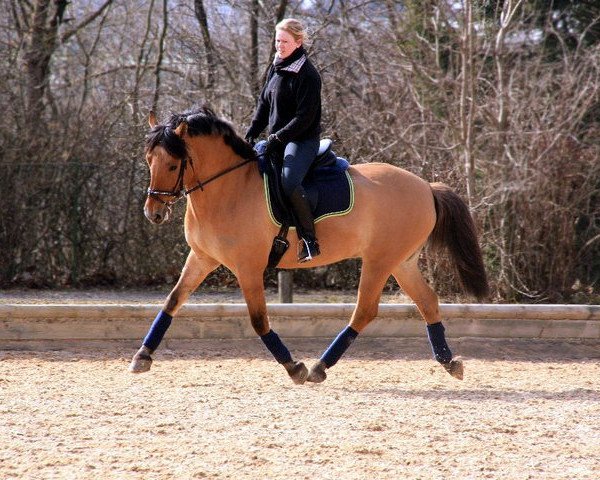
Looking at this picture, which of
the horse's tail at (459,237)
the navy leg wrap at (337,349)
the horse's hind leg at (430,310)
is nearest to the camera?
the navy leg wrap at (337,349)

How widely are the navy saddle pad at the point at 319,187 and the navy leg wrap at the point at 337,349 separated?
87 cm

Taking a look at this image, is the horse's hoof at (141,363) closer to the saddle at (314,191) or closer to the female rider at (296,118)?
the saddle at (314,191)

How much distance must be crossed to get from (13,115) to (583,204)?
21.6 feet

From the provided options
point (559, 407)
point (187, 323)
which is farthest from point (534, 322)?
point (187, 323)

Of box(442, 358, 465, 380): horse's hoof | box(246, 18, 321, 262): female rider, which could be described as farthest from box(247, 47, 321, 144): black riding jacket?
box(442, 358, 465, 380): horse's hoof

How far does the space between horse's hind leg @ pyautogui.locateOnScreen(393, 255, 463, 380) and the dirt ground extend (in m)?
0.15

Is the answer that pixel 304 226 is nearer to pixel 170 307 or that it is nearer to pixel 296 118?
pixel 296 118

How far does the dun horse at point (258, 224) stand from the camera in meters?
6.20

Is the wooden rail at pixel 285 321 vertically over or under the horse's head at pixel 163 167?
under

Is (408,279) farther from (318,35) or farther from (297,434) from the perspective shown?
(318,35)

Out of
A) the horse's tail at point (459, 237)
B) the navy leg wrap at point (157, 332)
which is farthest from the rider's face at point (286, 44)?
the navy leg wrap at point (157, 332)

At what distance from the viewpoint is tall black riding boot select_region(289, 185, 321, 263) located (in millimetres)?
6281

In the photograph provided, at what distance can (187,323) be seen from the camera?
787 cm

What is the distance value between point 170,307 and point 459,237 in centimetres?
228
